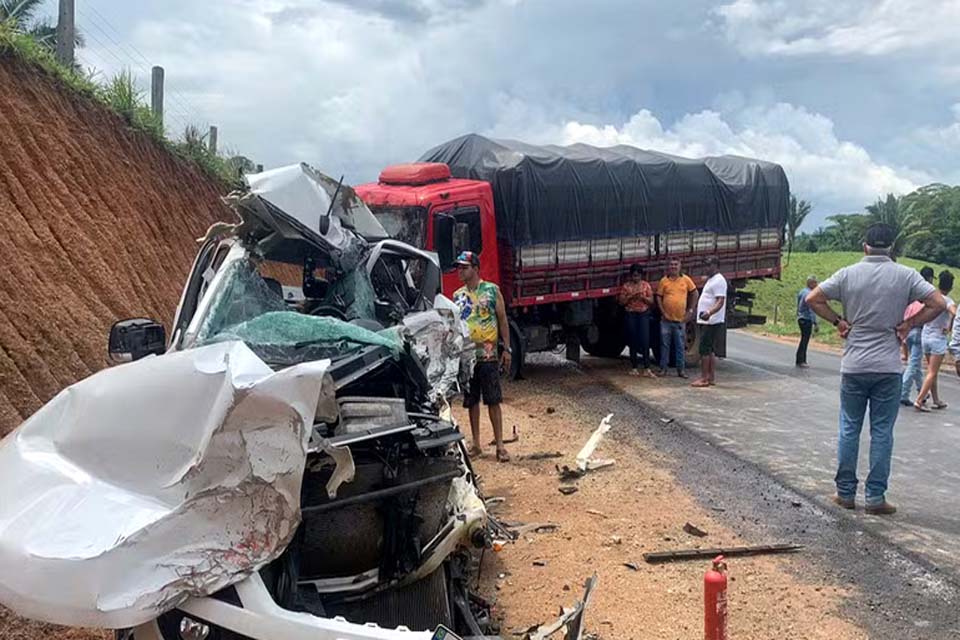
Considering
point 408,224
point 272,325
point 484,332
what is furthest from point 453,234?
point 272,325

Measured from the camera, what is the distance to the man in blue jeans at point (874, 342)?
6125mm

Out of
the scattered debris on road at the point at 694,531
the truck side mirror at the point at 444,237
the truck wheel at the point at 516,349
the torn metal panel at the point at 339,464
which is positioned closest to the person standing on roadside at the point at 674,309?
the truck wheel at the point at 516,349

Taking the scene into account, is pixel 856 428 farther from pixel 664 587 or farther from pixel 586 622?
pixel 586 622

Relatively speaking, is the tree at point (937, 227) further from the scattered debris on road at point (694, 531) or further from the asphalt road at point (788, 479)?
the scattered debris on road at point (694, 531)

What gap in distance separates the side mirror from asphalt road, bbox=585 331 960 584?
4.76 m

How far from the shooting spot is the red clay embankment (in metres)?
6.88

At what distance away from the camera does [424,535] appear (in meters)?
3.48

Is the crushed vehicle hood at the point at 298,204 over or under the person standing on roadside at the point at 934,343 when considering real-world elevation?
over

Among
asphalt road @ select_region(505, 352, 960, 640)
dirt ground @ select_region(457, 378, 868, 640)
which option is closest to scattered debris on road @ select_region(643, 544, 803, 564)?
dirt ground @ select_region(457, 378, 868, 640)

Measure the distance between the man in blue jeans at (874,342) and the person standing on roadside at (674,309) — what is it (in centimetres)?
628

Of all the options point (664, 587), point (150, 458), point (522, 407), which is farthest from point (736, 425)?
point (150, 458)

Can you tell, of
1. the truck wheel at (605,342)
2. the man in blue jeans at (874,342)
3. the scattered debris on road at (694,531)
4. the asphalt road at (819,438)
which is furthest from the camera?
the truck wheel at (605,342)

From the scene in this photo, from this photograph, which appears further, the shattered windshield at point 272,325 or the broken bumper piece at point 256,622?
the shattered windshield at point 272,325

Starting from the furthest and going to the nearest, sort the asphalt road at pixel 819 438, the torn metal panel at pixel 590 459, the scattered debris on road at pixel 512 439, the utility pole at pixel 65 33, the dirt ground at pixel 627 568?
the utility pole at pixel 65 33 → the scattered debris on road at pixel 512 439 → the torn metal panel at pixel 590 459 → the asphalt road at pixel 819 438 → the dirt ground at pixel 627 568
